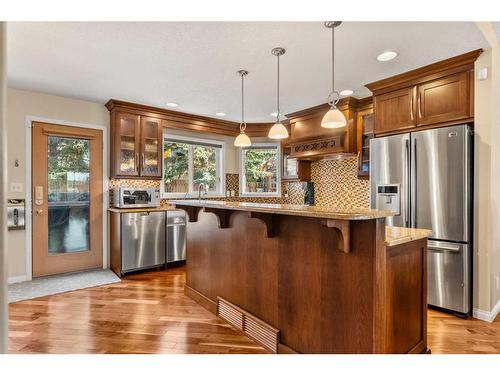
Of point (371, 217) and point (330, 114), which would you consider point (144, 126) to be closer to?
point (330, 114)

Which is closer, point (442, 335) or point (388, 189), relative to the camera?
point (442, 335)

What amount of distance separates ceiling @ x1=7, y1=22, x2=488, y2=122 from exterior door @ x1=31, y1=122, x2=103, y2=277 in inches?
26.4

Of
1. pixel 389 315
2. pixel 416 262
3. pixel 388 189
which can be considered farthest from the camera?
pixel 388 189

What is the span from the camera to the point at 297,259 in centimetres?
205

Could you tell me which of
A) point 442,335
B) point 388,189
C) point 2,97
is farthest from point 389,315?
point 2,97

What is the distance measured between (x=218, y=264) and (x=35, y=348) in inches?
61.7

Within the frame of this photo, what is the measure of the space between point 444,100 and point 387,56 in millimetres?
793

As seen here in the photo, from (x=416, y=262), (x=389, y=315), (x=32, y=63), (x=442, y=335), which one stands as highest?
(x=32, y=63)

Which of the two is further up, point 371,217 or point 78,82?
point 78,82

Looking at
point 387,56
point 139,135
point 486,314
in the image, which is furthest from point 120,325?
point 387,56

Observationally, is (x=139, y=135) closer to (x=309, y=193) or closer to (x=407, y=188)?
(x=309, y=193)

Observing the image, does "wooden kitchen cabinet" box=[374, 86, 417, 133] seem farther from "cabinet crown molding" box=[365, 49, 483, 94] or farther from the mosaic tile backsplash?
the mosaic tile backsplash

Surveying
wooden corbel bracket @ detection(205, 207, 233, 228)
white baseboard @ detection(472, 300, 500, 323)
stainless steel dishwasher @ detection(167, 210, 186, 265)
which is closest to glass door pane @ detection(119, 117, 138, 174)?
stainless steel dishwasher @ detection(167, 210, 186, 265)

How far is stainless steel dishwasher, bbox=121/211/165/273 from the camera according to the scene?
4.09 meters
